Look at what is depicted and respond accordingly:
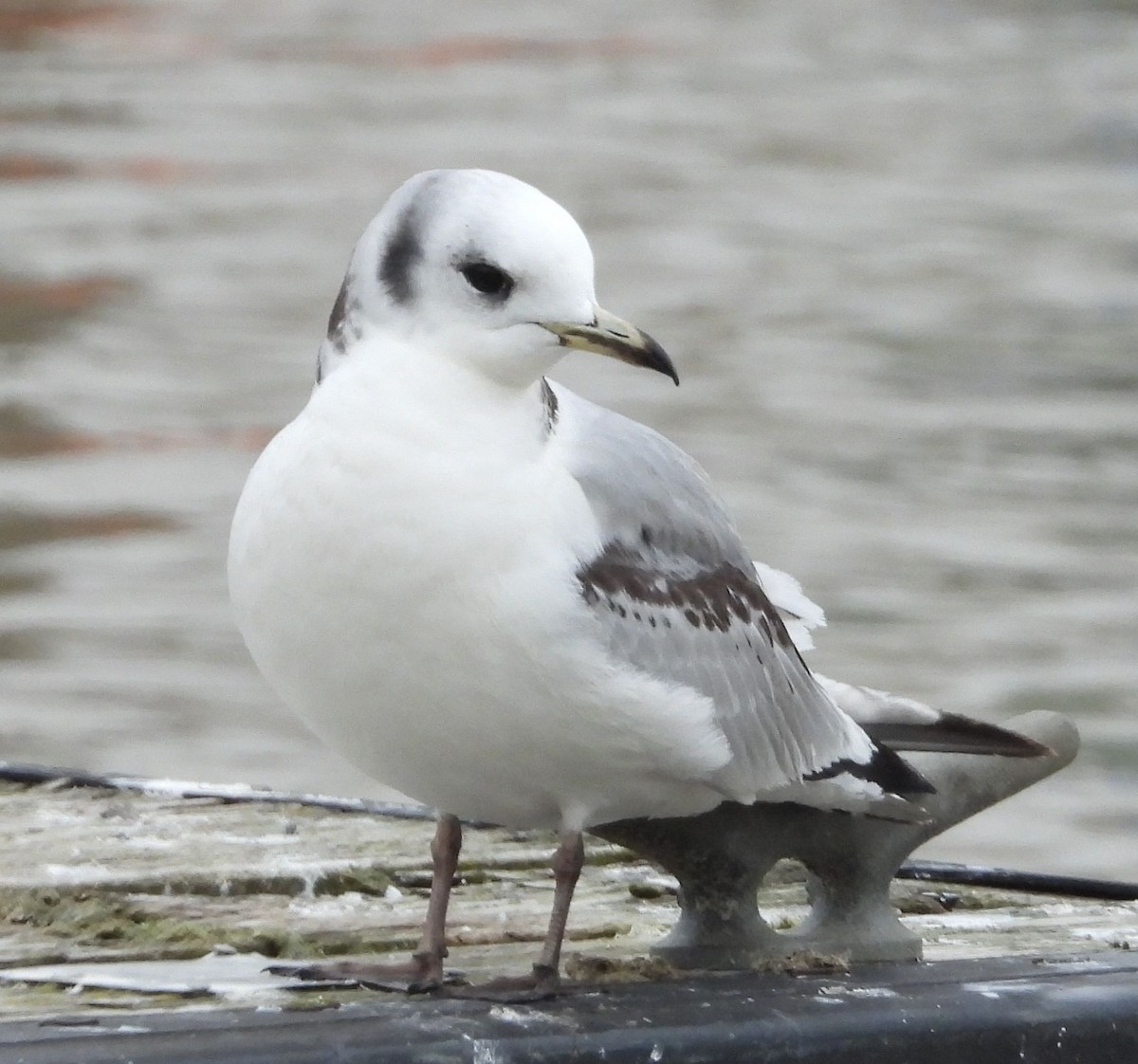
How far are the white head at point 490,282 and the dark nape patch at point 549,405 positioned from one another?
60 millimetres

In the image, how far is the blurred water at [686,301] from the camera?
33.4 feet

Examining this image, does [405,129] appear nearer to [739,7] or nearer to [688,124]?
[688,124]

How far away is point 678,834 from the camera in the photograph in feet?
12.6

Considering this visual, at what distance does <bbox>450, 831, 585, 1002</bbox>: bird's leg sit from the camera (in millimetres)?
3434

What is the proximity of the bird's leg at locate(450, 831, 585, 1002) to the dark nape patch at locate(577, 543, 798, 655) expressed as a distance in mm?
325

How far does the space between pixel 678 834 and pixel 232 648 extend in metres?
6.93

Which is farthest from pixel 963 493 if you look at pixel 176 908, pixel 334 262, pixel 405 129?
pixel 405 129

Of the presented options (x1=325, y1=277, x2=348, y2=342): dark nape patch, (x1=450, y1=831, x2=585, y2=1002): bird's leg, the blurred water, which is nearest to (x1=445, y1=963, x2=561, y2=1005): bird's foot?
(x1=450, y1=831, x2=585, y2=1002): bird's leg

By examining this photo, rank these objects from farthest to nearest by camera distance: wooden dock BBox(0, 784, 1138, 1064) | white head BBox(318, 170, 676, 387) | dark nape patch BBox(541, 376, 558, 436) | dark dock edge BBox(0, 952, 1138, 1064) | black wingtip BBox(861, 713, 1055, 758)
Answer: black wingtip BBox(861, 713, 1055, 758)
dark nape patch BBox(541, 376, 558, 436)
white head BBox(318, 170, 676, 387)
wooden dock BBox(0, 784, 1138, 1064)
dark dock edge BBox(0, 952, 1138, 1064)

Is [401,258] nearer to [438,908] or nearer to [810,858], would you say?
[438,908]

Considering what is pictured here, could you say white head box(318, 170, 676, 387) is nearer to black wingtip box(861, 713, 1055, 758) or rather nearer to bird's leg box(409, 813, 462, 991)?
bird's leg box(409, 813, 462, 991)

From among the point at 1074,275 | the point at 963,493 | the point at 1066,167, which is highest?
the point at 1066,167

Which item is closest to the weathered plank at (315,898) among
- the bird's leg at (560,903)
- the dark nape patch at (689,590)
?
the bird's leg at (560,903)

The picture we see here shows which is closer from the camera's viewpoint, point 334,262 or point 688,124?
point 334,262
